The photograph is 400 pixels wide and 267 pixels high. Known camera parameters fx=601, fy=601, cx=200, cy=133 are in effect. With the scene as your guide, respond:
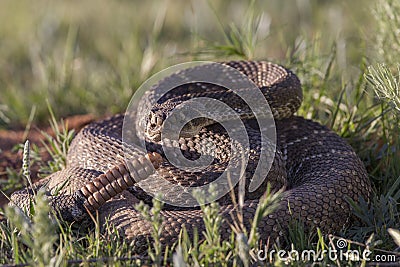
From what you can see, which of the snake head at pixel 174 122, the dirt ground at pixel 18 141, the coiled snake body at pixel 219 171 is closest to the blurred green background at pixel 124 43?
the dirt ground at pixel 18 141

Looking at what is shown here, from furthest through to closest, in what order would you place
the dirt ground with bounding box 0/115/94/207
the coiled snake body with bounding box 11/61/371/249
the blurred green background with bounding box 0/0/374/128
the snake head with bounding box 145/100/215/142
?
the blurred green background with bounding box 0/0/374/128
the dirt ground with bounding box 0/115/94/207
the snake head with bounding box 145/100/215/142
the coiled snake body with bounding box 11/61/371/249

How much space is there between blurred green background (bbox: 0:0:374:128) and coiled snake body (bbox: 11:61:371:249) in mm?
1085

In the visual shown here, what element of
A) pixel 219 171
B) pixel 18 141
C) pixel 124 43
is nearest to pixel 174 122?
pixel 219 171

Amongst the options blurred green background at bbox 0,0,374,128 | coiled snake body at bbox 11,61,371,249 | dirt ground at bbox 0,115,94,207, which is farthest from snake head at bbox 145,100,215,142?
blurred green background at bbox 0,0,374,128

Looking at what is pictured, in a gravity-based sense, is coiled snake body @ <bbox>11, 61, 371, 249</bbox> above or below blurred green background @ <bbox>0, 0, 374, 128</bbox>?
above

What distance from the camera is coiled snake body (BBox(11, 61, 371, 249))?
13.9 feet

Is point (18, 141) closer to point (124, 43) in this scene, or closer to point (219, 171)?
point (219, 171)

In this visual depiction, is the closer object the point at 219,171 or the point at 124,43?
the point at 219,171

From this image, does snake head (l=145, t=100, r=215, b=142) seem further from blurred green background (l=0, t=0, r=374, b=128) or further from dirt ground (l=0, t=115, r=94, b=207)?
blurred green background (l=0, t=0, r=374, b=128)

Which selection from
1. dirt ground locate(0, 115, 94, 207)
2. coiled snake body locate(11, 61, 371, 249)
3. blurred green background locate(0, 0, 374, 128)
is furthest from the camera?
blurred green background locate(0, 0, 374, 128)

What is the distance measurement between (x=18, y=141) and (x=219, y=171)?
2.84 m

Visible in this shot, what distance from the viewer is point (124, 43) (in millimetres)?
9672

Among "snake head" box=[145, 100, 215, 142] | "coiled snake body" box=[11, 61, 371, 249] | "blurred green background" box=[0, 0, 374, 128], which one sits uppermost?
"snake head" box=[145, 100, 215, 142]

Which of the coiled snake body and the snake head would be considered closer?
the coiled snake body
